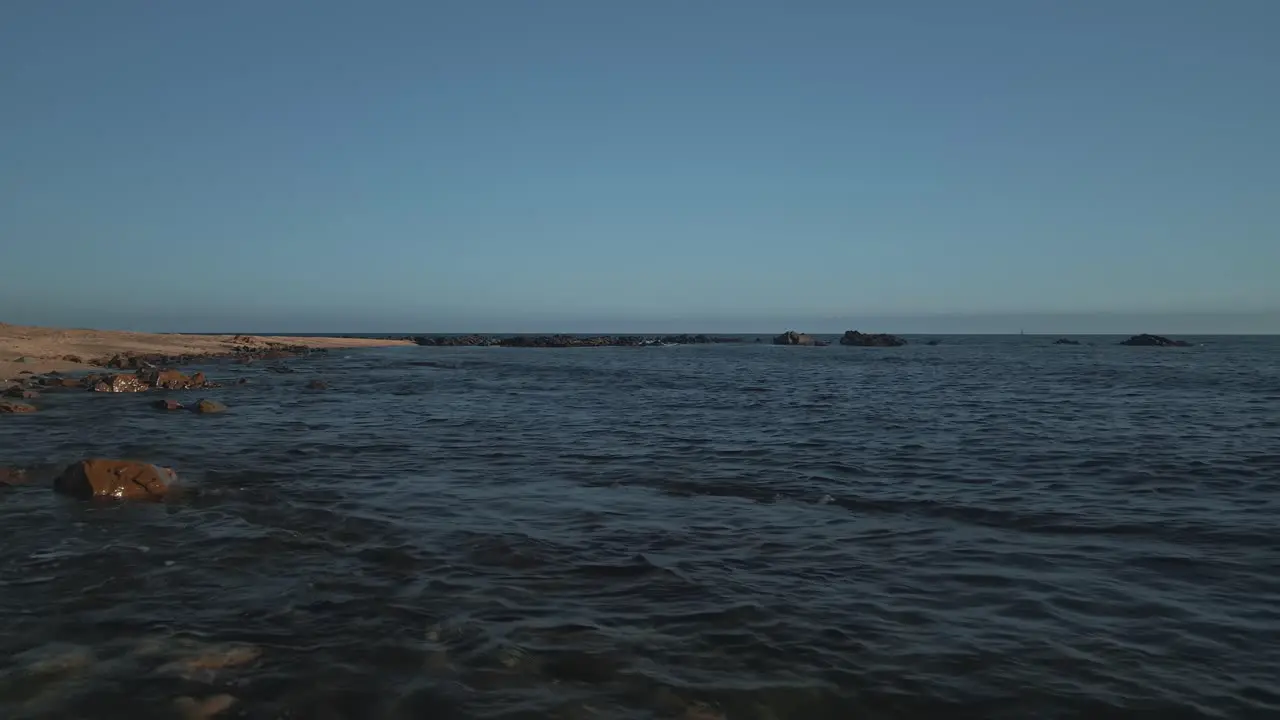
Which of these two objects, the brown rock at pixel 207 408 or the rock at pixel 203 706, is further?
the brown rock at pixel 207 408

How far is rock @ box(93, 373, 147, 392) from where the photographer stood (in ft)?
97.0

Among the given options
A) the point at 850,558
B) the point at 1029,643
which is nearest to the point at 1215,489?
the point at 850,558

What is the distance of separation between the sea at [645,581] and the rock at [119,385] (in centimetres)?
1193

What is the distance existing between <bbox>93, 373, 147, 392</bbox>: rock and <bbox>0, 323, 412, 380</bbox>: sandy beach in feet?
24.4

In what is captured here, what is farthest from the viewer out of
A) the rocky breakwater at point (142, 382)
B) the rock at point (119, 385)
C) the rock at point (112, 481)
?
the rocky breakwater at point (142, 382)

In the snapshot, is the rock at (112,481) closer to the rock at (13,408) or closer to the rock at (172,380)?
the rock at (13,408)

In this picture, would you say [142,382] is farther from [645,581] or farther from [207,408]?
[645,581]

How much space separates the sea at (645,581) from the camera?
19.2 ft

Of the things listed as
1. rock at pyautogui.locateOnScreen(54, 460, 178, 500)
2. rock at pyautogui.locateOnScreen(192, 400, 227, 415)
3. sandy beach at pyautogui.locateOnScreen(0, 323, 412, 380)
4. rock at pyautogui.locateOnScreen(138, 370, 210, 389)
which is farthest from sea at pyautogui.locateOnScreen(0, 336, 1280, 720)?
sandy beach at pyautogui.locateOnScreen(0, 323, 412, 380)

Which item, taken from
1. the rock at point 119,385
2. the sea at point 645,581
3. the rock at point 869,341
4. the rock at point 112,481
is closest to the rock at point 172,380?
the rock at point 119,385

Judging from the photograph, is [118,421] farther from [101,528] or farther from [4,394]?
[101,528]

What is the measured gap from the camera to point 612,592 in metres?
8.06

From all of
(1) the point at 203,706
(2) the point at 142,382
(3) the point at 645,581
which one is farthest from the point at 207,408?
(1) the point at 203,706

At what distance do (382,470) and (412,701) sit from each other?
32.9 feet
